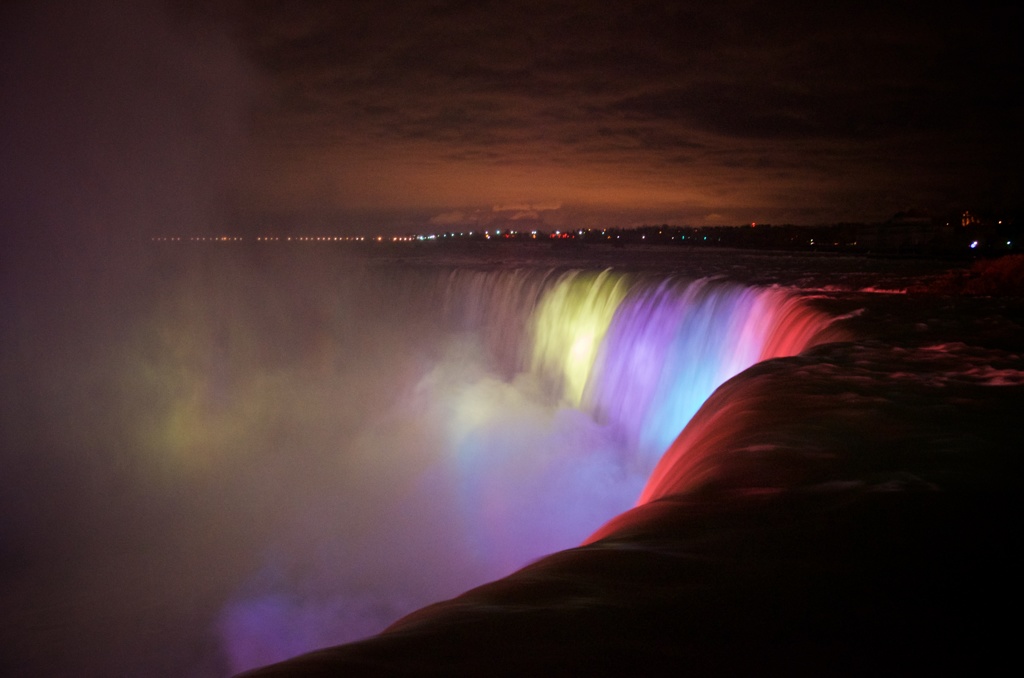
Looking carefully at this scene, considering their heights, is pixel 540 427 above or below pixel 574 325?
below

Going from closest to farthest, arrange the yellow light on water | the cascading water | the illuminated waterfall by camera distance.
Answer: the cascading water
the illuminated waterfall
the yellow light on water

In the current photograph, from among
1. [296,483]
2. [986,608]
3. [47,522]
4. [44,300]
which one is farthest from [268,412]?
[986,608]

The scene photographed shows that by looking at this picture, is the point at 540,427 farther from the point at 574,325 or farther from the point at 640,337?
the point at 640,337

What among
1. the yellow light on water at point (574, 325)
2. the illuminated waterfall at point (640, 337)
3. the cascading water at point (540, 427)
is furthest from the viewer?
the yellow light on water at point (574, 325)

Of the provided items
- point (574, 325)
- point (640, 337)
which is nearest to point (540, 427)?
point (574, 325)

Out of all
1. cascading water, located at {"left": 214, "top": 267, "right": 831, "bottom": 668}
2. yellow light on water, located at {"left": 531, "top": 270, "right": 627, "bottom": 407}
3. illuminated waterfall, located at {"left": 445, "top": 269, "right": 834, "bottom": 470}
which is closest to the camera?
cascading water, located at {"left": 214, "top": 267, "right": 831, "bottom": 668}

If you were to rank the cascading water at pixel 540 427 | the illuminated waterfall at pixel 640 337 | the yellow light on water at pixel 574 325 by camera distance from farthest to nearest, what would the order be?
the yellow light on water at pixel 574 325 → the illuminated waterfall at pixel 640 337 → the cascading water at pixel 540 427

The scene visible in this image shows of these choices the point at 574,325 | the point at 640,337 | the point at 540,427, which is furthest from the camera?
the point at 574,325

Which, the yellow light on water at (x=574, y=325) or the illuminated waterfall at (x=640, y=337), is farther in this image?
the yellow light on water at (x=574, y=325)

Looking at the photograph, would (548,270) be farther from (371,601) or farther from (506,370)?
(371,601)

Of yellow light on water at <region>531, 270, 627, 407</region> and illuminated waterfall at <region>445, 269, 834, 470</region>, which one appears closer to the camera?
illuminated waterfall at <region>445, 269, 834, 470</region>

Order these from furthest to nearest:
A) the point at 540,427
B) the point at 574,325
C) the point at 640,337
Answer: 1. the point at 574,325
2. the point at 540,427
3. the point at 640,337
